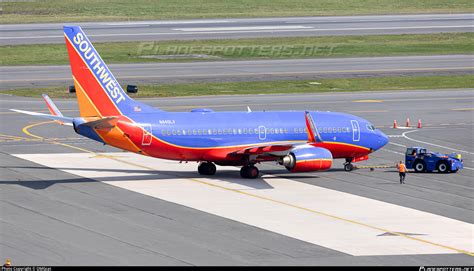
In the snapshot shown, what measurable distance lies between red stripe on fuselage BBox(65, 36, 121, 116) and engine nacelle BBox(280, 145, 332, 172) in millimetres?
12190

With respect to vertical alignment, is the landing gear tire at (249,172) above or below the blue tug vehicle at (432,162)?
above

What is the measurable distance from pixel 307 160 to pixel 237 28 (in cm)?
10976

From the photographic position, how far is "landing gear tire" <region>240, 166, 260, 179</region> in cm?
6650

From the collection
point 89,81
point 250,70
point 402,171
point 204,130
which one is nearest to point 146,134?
point 204,130

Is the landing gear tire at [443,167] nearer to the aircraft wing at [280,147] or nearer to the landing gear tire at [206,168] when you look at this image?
the aircraft wing at [280,147]

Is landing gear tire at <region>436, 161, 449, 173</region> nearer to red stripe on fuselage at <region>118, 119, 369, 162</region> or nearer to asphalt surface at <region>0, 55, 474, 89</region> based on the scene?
red stripe on fuselage at <region>118, 119, 369, 162</region>

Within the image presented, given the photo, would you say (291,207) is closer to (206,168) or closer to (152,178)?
(206,168)

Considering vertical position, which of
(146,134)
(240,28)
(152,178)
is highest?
(240,28)

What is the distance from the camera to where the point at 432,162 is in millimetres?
69750

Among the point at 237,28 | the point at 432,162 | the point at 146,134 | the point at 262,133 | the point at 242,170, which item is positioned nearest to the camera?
the point at 146,134

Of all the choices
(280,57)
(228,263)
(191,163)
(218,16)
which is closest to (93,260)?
(228,263)

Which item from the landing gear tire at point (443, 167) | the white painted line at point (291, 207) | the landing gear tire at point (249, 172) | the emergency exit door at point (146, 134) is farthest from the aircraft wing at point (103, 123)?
the landing gear tire at point (443, 167)

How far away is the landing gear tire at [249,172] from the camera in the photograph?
66.5 m

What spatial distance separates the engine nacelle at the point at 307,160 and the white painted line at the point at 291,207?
1.34 m
